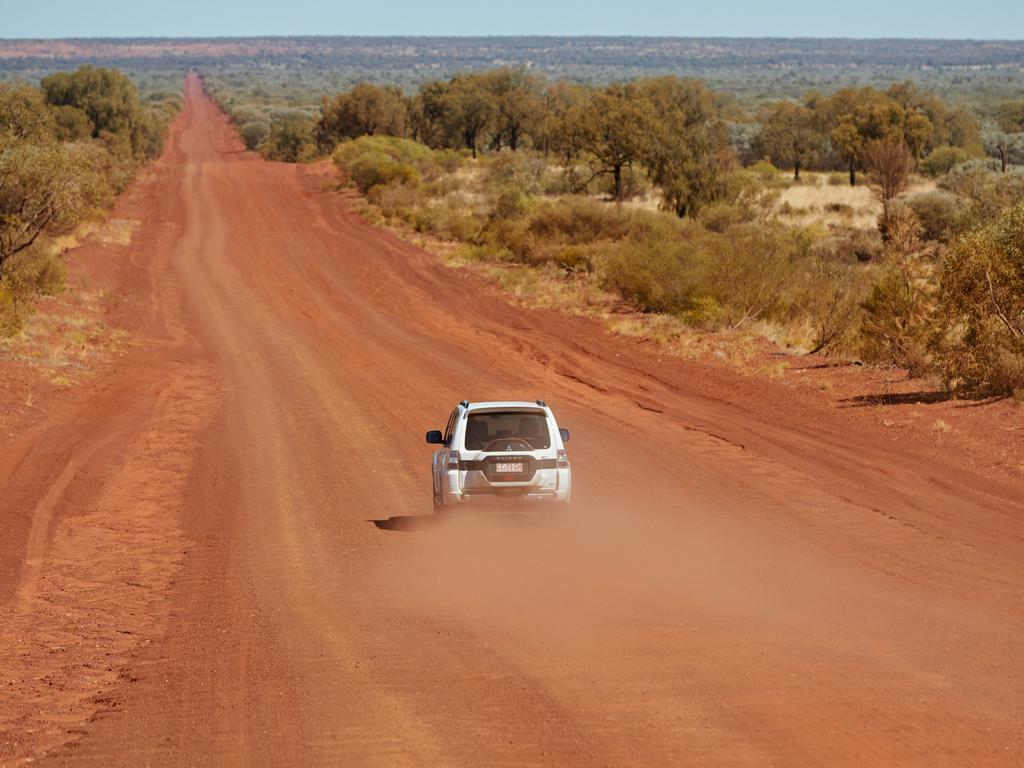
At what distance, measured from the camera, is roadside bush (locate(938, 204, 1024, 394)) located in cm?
1992

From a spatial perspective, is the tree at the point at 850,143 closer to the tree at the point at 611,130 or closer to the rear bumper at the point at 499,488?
the tree at the point at 611,130

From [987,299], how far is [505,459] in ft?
34.4

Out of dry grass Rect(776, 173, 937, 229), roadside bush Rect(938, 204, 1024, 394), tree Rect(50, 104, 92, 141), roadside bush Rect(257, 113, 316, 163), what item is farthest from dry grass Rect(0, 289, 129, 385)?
roadside bush Rect(257, 113, 316, 163)

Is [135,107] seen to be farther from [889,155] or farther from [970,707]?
[970,707]

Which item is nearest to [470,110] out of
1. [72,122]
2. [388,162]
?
[388,162]

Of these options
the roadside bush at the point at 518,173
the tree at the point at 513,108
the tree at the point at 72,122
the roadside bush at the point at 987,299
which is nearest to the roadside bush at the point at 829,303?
the roadside bush at the point at 987,299

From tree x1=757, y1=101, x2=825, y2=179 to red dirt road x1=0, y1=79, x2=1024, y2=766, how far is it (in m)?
57.2

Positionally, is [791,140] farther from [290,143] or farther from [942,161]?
[290,143]

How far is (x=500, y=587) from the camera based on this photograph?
39.6ft

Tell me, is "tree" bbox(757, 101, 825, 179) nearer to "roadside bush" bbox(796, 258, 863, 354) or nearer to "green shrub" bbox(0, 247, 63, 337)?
"roadside bush" bbox(796, 258, 863, 354)

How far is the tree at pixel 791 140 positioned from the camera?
7975cm

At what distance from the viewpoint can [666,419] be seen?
21.5m

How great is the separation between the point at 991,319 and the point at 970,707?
13029 mm

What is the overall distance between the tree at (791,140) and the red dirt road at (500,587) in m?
57.2
